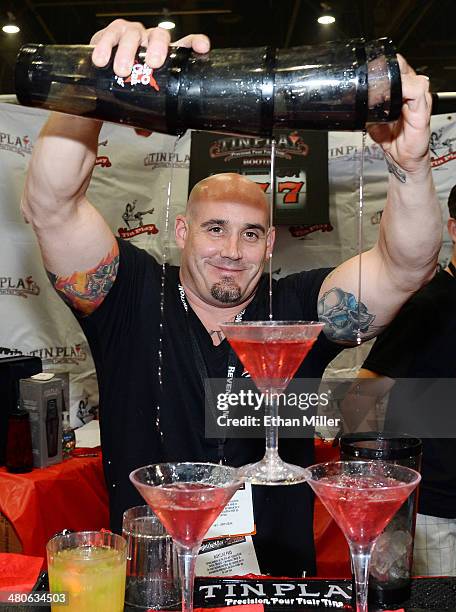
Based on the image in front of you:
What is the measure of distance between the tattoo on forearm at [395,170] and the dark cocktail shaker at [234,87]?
413 mm

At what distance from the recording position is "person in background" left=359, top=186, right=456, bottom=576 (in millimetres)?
2369

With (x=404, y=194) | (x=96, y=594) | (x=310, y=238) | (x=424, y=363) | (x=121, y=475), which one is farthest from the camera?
(x=310, y=238)

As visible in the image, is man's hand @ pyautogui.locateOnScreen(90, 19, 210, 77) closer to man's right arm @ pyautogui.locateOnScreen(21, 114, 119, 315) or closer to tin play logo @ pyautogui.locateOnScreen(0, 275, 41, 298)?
man's right arm @ pyautogui.locateOnScreen(21, 114, 119, 315)

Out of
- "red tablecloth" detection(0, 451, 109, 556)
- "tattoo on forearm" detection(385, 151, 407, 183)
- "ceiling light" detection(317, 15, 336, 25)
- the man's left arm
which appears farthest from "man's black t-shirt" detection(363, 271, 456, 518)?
"ceiling light" detection(317, 15, 336, 25)

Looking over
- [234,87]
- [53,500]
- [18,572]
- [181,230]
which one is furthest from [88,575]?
[53,500]

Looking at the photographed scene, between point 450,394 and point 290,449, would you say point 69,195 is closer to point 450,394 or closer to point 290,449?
point 290,449

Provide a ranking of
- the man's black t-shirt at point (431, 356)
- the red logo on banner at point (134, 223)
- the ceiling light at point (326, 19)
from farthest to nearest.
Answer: the ceiling light at point (326, 19) → the red logo on banner at point (134, 223) → the man's black t-shirt at point (431, 356)

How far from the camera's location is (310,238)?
126 inches

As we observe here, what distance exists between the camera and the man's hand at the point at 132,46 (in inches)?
39.1

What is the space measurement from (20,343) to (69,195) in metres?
1.78

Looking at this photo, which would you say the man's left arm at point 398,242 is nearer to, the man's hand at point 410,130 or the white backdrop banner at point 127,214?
the man's hand at point 410,130

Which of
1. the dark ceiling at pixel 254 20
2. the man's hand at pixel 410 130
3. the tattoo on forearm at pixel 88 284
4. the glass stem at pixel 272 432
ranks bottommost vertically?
the glass stem at pixel 272 432

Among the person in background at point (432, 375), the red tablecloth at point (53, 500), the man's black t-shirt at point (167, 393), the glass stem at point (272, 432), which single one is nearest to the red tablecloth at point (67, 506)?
the red tablecloth at point (53, 500)

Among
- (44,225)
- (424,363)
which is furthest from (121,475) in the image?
(424,363)
